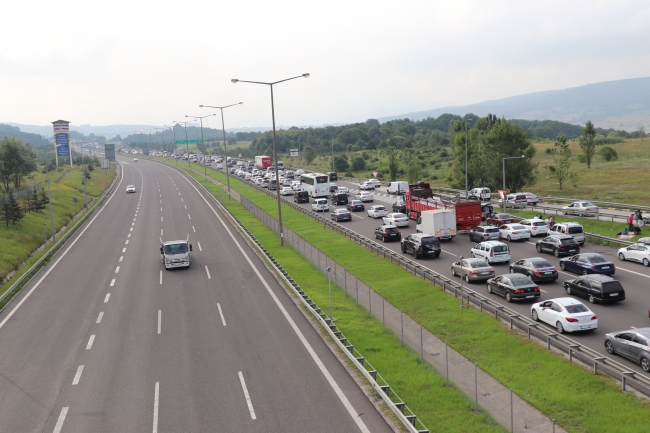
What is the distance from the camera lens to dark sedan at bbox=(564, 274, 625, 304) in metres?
27.0

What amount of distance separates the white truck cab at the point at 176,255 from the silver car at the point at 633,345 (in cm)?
2464

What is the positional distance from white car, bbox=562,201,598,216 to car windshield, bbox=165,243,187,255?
33.6 m

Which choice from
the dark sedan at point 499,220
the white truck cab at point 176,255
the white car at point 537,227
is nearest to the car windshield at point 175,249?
the white truck cab at point 176,255

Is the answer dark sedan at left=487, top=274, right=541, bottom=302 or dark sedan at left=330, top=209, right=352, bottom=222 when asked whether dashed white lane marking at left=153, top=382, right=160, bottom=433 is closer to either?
dark sedan at left=487, top=274, right=541, bottom=302

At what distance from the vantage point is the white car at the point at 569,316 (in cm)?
2350

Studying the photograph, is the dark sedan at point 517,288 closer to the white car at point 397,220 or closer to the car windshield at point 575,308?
the car windshield at point 575,308

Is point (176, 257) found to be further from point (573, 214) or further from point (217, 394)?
point (573, 214)

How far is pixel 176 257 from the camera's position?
37156 millimetres

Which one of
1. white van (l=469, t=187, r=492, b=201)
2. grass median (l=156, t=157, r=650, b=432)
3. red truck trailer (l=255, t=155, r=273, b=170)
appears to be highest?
red truck trailer (l=255, t=155, r=273, b=170)

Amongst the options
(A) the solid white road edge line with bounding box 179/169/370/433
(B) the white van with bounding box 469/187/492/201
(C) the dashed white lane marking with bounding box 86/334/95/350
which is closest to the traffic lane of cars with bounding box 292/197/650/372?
(A) the solid white road edge line with bounding box 179/169/370/433

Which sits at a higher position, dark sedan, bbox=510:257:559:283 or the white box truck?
the white box truck

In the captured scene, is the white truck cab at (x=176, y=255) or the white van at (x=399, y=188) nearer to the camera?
the white truck cab at (x=176, y=255)

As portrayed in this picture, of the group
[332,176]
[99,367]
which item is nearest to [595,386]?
[99,367]

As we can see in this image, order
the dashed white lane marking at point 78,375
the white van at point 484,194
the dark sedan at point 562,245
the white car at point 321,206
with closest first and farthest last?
the dashed white lane marking at point 78,375, the dark sedan at point 562,245, the white car at point 321,206, the white van at point 484,194
